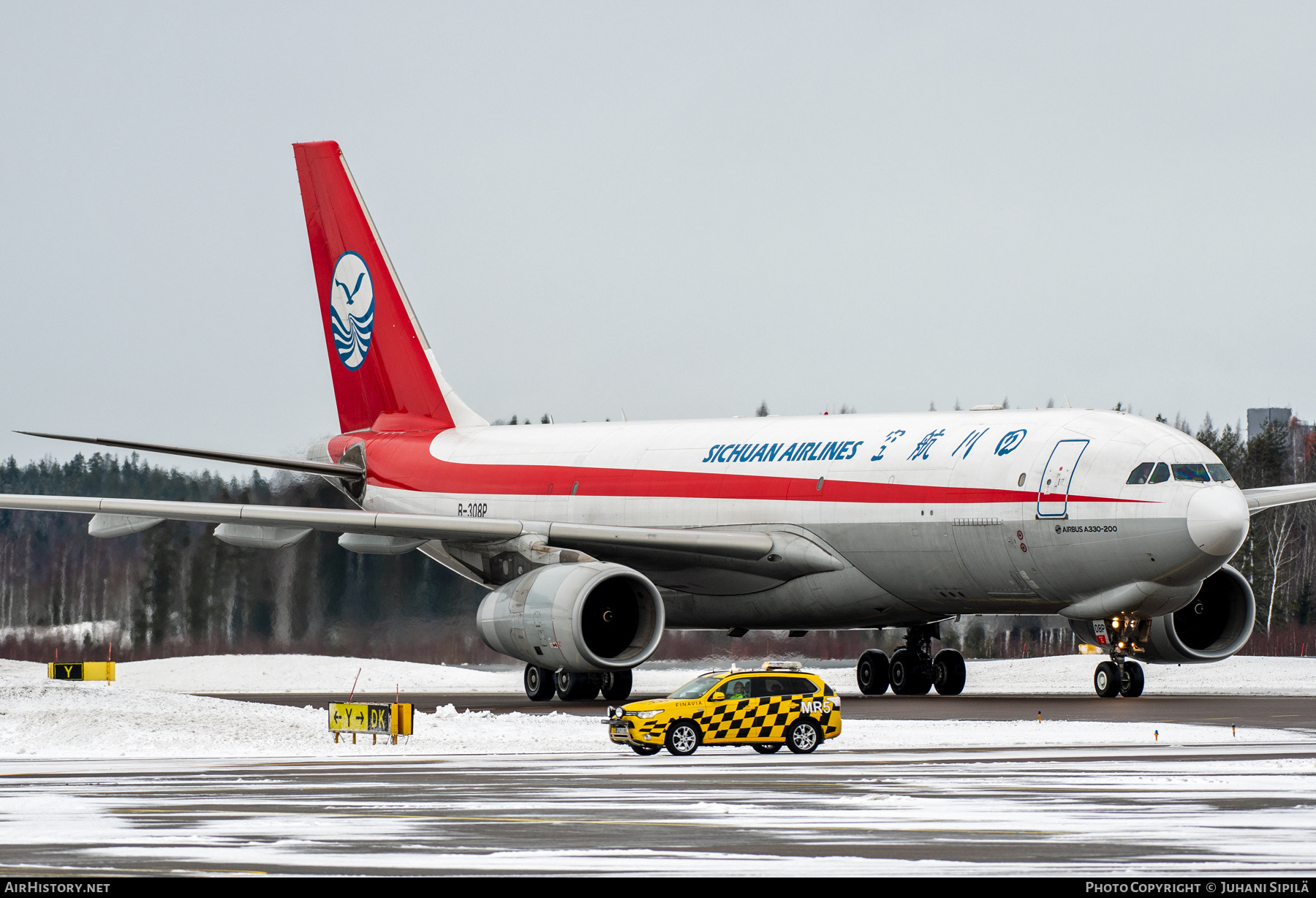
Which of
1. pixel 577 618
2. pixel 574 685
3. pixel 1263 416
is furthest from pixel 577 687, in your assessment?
pixel 1263 416

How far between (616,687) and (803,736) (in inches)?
431

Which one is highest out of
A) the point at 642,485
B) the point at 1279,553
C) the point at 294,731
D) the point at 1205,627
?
the point at 1279,553

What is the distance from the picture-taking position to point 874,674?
33531 mm

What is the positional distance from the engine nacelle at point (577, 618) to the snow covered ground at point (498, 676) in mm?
6316

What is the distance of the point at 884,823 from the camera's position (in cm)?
1272

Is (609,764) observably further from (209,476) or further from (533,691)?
(209,476)

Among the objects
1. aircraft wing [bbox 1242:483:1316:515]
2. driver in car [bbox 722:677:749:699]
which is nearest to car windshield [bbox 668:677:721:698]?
driver in car [bbox 722:677:749:699]

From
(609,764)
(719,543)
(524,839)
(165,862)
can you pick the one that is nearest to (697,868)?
(524,839)

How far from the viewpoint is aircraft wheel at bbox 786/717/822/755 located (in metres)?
21.3

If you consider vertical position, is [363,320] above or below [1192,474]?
above

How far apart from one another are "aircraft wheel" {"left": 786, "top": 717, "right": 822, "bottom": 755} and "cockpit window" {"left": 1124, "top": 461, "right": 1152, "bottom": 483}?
8221mm

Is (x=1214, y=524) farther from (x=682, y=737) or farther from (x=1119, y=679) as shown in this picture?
(x=682, y=737)

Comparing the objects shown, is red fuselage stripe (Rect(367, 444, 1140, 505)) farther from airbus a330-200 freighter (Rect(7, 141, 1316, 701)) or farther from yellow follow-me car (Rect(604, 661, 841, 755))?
yellow follow-me car (Rect(604, 661, 841, 755))

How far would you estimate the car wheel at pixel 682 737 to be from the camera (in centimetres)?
2114
